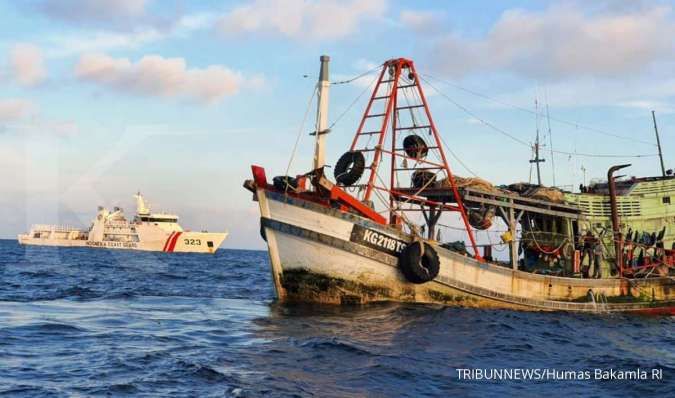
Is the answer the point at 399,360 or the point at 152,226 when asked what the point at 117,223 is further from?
the point at 399,360

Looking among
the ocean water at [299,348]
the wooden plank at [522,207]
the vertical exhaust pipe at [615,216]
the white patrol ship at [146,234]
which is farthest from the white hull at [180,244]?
the vertical exhaust pipe at [615,216]

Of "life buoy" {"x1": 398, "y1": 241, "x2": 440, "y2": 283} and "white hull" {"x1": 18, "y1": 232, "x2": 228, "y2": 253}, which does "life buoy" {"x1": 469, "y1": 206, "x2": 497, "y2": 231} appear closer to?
"life buoy" {"x1": 398, "y1": 241, "x2": 440, "y2": 283}

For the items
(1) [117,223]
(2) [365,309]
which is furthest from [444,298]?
(1) [117,223]

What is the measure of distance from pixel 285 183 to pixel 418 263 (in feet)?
15.7

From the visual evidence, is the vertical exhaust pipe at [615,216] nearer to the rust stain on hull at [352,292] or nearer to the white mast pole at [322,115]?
the rust stain on hull at [352,292]

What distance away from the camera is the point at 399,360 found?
11.5m

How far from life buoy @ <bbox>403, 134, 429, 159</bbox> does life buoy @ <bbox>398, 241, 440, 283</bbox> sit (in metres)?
4.30

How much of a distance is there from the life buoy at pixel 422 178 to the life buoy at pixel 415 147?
87 centimetres

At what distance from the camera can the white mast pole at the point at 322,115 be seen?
1862 cm

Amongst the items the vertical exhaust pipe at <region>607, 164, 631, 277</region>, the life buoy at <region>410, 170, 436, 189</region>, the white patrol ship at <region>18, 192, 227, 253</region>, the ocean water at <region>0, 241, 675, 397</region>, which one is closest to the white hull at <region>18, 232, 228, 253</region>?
the white patrol ship at <region>18, 192, 227, 253</region>

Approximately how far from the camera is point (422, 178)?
878 inches

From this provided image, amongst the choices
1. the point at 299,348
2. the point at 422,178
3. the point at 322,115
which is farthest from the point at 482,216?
the point at 299,348

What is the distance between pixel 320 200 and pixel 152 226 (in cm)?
6990

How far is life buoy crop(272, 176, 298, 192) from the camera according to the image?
703 inches
